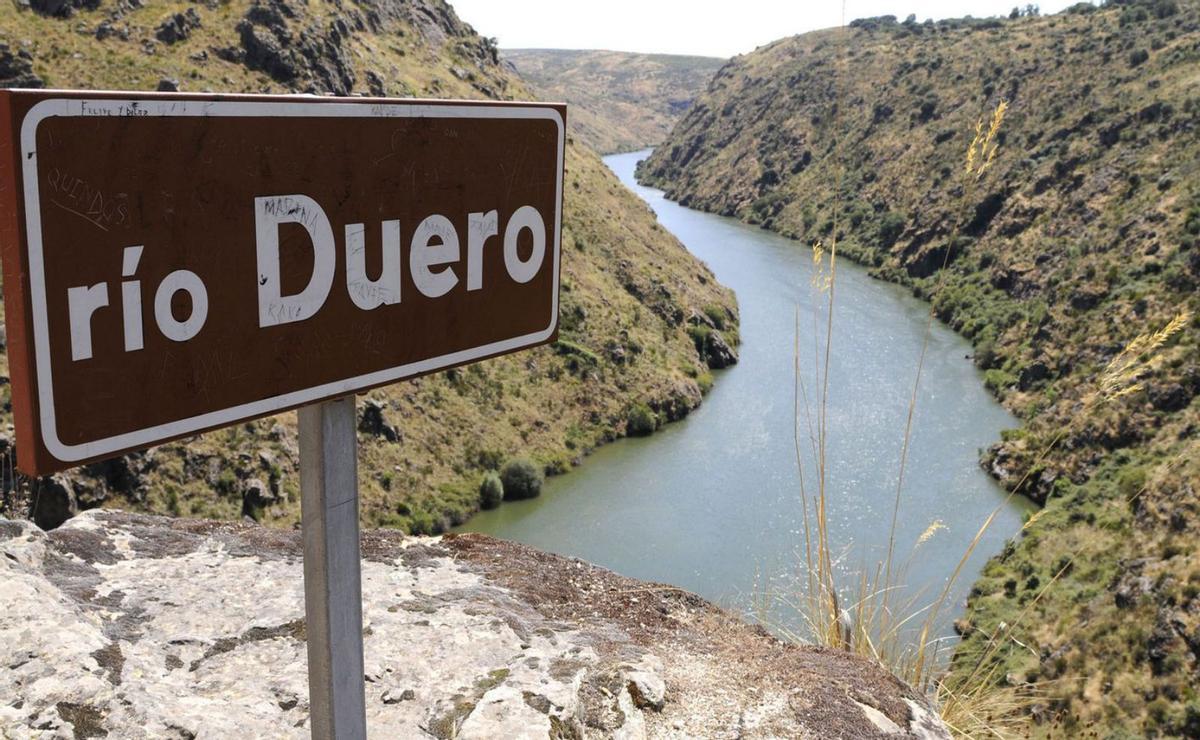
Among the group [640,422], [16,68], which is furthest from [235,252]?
[16,68]

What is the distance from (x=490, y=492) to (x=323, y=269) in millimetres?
25539

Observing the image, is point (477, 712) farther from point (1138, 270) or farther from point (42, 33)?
point (1138, 270)

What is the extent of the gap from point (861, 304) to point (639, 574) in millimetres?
28010

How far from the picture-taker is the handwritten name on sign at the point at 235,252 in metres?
1.40

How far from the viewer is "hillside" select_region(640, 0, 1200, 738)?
18078 mm

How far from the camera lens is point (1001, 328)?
40.8 m

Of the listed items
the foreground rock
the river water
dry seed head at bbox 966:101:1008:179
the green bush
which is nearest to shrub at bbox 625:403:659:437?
the river water

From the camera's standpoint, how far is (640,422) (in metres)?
32.6

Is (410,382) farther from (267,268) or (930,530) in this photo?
(267,268)

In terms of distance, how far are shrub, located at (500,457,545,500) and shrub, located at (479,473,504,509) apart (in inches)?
20.2

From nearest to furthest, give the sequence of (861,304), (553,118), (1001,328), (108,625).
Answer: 1. (553,118)
2. (108,625)
3. (1001,328)
4. (861,304)

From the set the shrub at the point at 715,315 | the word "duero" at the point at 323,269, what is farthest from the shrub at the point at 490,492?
the word "duero" at the point at 323,269

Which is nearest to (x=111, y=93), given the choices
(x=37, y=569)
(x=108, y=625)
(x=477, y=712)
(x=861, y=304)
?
(x=477, y=712)

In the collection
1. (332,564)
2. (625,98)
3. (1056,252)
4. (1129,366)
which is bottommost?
(1056,252)
